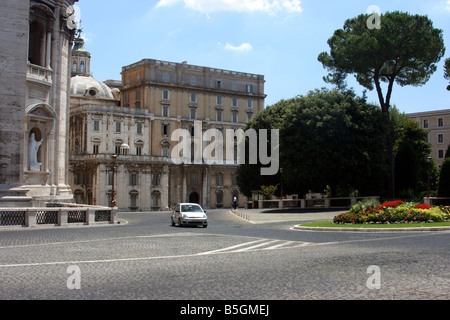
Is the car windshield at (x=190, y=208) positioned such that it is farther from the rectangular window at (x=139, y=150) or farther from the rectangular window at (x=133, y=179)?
the rectangular window at (x=139, y=150)

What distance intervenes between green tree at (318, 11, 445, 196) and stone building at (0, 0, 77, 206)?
2915 centimetres

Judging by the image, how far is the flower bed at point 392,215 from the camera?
28281 mm

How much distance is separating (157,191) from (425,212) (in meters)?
60.2

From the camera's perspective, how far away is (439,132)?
97.7 meters

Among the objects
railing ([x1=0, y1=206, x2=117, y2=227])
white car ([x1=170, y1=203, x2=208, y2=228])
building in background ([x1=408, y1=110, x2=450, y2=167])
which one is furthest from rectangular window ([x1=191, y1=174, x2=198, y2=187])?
white car ([x1=170, y1=203, x2=208, y2=228])

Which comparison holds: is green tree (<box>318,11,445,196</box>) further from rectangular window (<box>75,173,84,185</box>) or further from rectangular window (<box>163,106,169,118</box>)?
rectangular window (<box>75,173,84,185</box>)

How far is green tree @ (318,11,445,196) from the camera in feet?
173

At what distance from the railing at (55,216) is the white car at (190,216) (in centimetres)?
480

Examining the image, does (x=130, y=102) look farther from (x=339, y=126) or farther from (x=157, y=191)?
(x=339, y=126)

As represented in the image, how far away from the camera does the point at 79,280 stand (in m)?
10.9

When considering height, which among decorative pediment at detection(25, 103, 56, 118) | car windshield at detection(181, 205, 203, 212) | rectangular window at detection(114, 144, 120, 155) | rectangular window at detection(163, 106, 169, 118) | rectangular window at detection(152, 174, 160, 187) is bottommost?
car windshield at detection(181, 205, 203, 212)

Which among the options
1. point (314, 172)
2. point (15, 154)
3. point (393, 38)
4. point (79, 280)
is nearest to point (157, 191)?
point (314, 172)

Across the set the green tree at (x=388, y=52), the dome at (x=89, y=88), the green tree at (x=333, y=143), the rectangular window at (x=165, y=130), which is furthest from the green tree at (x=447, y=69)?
the dome at (x=89, y=88)

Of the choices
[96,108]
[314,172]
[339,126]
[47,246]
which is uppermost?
[96,108]
